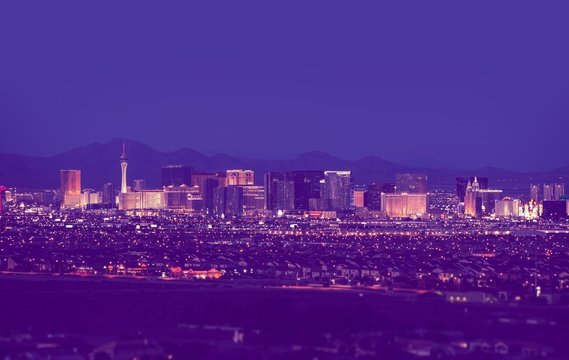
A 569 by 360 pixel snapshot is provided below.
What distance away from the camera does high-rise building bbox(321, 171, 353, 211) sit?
181125mm

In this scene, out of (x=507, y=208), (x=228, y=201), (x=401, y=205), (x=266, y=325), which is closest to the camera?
(x=266, y=325)

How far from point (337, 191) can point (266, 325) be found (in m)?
134

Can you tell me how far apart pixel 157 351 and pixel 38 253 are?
1858 inches

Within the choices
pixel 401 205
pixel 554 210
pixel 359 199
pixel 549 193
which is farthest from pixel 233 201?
pixel 549 193

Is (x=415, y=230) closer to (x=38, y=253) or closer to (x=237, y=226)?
(x=237, y=226)

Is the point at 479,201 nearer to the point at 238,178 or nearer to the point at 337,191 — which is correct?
the point at 337,191

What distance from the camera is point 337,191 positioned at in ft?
602

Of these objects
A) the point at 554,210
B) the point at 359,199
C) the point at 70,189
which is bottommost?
the point at 554,210

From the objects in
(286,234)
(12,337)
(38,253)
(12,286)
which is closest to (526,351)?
(12,337)

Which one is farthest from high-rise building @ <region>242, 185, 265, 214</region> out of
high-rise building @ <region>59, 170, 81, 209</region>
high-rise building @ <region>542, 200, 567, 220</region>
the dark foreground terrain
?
the dark foreground terrain

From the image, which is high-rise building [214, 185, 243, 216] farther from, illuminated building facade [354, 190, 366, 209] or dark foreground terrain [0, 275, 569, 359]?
dark foreground terrain [0, 275, 569, 359]

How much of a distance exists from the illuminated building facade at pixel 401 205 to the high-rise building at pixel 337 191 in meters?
4.84

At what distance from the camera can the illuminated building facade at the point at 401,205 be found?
179 meters

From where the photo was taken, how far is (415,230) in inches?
5384
